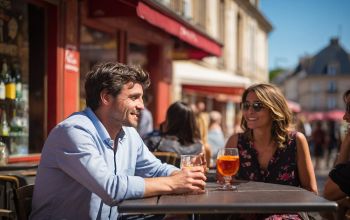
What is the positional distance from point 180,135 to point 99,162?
9.27 feet

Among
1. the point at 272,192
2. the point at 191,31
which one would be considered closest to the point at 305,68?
the point at 191,31

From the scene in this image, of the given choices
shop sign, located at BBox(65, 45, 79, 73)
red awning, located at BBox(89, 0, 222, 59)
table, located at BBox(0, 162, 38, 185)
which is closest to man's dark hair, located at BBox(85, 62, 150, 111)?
table, located at BBox(0, 162, 38, 185)

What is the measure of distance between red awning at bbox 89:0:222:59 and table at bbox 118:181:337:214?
A: 3801 mm

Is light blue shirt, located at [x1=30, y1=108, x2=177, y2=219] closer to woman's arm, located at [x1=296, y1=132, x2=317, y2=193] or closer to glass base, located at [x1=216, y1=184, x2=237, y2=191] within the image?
glass base, located at [x1=216, y1=184, x2=237, y2=191]

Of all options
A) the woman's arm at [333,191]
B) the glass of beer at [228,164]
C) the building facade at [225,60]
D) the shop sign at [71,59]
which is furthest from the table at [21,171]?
the building facade at [225,60]

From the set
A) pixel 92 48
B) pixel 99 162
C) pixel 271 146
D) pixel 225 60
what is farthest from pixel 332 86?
pixel 99 162

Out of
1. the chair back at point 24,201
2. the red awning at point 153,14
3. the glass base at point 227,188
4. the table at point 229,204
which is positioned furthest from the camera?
the red awning at point 153,14

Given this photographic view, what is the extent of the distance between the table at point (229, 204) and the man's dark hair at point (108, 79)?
60cm

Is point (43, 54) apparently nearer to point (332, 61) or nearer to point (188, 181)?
point (188, 181)

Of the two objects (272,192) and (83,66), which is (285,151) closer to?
(272,192)

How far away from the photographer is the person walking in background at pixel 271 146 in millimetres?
3479

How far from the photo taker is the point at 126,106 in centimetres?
262

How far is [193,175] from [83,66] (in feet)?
17.7

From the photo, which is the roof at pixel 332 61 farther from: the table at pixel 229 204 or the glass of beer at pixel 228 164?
the table at pixel 229 204
